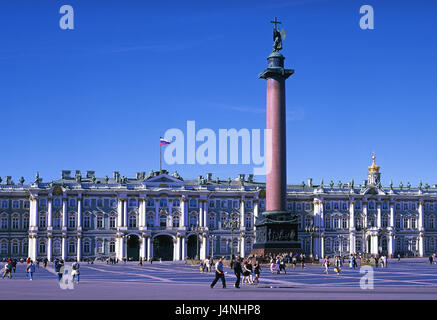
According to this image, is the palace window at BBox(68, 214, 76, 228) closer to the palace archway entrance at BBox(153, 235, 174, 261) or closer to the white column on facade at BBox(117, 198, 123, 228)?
the white column on facade at BBox(117, 198, 123, 228)

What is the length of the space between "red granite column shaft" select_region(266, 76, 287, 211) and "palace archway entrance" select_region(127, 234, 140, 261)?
42.8 metres

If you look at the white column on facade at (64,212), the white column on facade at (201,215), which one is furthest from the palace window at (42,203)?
the white column on facade at (201,215)

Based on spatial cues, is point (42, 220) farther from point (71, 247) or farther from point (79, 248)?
point (79, 248)

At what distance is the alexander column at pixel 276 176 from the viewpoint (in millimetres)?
69562

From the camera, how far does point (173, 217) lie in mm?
109750

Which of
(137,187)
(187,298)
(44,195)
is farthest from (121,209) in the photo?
(187,298)

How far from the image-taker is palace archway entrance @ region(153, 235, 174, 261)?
10900 centimetres

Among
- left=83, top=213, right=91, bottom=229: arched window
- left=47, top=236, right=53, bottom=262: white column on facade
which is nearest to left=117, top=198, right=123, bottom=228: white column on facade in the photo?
left=83, top=213, right=91, bottom=229: arched window

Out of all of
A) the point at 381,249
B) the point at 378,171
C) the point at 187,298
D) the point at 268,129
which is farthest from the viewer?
the point at 378,171

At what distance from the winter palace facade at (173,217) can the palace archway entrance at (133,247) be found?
16cm

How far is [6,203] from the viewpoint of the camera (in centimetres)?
10706

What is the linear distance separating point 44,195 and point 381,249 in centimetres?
5619
